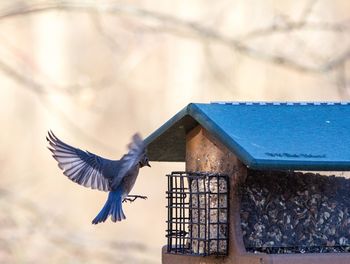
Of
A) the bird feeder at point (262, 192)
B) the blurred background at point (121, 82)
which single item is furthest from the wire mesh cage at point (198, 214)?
the blurred background at point (121, 82)

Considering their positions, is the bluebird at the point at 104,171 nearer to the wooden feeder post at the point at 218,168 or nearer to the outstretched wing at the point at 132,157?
the outstretched wing at the point at 132,157

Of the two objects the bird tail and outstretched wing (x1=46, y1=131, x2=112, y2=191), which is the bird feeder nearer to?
the bird tail

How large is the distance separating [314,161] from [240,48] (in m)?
5.72

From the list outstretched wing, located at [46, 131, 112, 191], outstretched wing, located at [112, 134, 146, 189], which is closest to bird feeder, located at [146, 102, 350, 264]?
outstretched wing, located at [112, 134, 146, 189]

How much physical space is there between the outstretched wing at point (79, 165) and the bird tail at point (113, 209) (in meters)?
0.06

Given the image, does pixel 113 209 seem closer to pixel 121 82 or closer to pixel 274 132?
pixel 274 132

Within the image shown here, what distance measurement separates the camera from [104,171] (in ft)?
18.9

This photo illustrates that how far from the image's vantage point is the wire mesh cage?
4.99 m

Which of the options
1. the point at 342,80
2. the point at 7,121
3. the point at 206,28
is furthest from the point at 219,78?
the point at 7,121

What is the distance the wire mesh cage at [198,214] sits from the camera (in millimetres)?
4992

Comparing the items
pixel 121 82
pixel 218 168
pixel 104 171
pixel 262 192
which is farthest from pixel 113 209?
pixel 121 82

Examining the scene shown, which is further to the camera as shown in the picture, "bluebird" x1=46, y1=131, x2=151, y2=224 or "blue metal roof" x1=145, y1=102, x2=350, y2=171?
"bluebird" x1=46, y1=131, x2=151, y2=224

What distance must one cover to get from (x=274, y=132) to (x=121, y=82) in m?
7.39

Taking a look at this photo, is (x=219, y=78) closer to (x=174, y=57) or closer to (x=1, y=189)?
(x=174, y=57)
